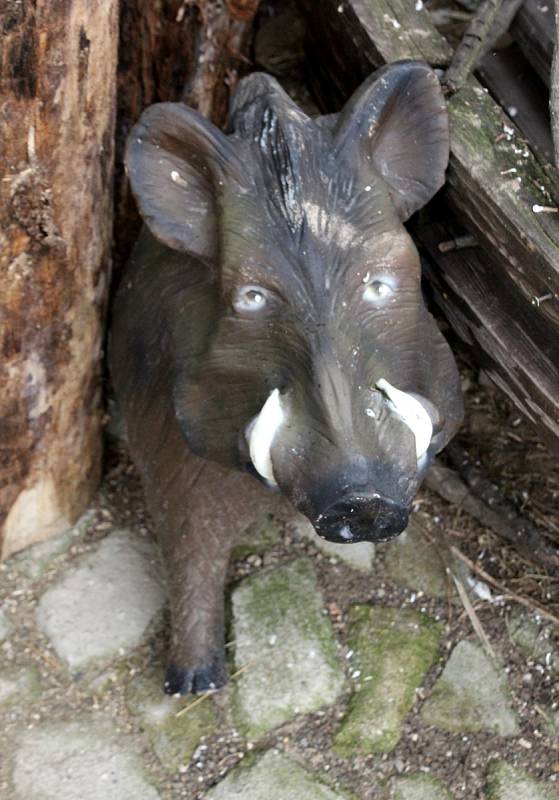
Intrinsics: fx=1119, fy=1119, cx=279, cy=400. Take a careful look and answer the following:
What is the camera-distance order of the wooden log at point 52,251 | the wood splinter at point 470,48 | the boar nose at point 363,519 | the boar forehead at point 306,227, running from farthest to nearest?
the wood splinter at point 470,48
the wooden log at point 52,251
the boar forehead at point 306,227
the boar nose at point 363,519

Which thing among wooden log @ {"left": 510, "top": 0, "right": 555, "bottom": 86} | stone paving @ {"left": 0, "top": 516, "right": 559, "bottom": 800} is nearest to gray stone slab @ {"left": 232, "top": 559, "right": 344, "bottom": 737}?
stone paving @ {"left": 0, "top": 516, "right": 559, "bottom": 800}

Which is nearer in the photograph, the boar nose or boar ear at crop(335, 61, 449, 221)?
the boar nose

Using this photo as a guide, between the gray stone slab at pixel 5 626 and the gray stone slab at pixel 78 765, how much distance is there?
231mm

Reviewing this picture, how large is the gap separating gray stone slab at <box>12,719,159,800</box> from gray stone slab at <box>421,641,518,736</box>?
607 mm

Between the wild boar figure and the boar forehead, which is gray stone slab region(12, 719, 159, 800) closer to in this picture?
the wild boar figure

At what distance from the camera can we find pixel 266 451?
1678 mm

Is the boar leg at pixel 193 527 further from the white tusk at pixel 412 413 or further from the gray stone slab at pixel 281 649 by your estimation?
the white tusk at pixel 412 413

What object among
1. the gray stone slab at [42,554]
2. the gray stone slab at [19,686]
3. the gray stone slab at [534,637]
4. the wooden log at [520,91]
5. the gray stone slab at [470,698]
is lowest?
the gray stone slab at [19,686]

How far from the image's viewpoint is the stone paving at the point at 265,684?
87.1 inches

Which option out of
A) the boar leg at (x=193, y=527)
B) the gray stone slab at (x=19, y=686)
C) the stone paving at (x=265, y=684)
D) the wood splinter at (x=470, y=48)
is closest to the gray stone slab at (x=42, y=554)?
the stone paving at (x=265, y=684)

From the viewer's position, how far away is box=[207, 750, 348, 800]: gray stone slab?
7.16 ft

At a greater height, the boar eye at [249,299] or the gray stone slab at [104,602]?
the boar eye at [249,299]

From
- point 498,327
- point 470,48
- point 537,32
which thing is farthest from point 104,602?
point 537,32

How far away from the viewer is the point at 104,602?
8.07 feet
